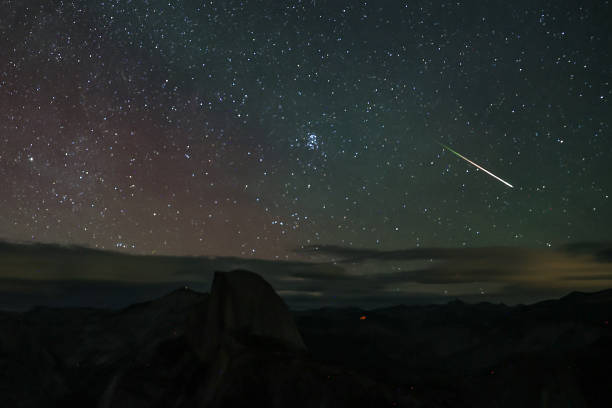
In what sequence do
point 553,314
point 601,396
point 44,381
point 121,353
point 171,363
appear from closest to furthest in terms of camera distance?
point 171,363
point 601,396
point 44,381
point 121,353
point 553,314

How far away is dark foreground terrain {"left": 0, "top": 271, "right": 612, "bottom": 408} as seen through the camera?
1143 inches

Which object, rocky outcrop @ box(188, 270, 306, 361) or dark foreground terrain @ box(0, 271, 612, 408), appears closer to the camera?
dark foreground terrain @ box(0, 271, 612, 408)

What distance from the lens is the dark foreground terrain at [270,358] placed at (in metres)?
29.0

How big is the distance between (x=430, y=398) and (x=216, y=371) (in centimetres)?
1447

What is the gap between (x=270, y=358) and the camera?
30.0 metres

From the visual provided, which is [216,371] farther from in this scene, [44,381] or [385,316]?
[385,316]

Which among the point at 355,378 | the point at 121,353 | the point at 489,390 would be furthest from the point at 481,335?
the point at 355,378

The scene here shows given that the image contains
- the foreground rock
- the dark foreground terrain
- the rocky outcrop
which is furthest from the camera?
the rocky outcrop

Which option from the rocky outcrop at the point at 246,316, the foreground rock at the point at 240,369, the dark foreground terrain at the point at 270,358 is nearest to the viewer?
the foreground rock at the point at 240,369

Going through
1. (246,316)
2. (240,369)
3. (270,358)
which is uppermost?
(246,316)

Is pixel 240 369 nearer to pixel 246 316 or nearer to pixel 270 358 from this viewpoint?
pixel 270 358

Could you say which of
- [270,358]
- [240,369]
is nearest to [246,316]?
[240,369]

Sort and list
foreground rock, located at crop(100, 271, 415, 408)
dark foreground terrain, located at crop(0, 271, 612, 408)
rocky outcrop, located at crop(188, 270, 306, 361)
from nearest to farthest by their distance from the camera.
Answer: foreground rock, located at crop(100, 271, 415, 408)
dark foreground terrain, located at crop(0, 271, 612, 408)
rocky outcrop, located at crop(188, 270, 306, 361)

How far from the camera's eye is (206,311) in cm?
3759
